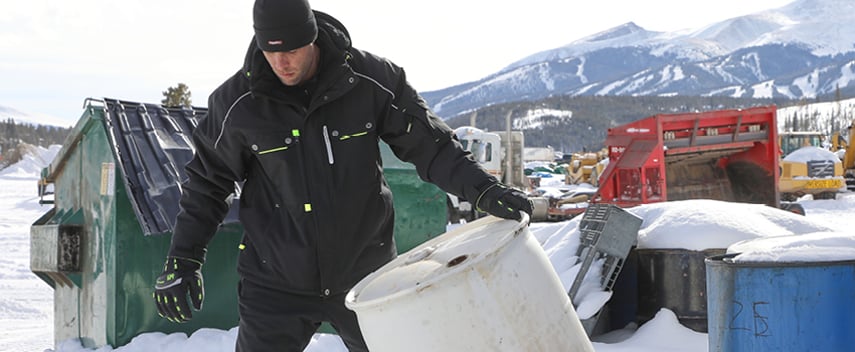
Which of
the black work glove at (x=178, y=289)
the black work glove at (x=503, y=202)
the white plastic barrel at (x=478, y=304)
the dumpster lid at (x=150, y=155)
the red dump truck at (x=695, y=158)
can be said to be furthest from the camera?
the red dump truck at (x=695, y=158)

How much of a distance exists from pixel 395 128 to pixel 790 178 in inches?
731

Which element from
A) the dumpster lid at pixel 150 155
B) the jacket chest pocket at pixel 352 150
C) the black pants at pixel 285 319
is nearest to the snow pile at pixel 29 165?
the dumpster lid at pixel 150 155

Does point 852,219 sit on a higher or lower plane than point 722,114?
lower

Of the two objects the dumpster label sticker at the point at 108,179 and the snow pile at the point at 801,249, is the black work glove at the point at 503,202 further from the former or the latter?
the dumpster label sticker at the point at 108,179

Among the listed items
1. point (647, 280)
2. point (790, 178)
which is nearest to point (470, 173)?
point (647, 280)

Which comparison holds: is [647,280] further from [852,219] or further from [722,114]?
[852,219]

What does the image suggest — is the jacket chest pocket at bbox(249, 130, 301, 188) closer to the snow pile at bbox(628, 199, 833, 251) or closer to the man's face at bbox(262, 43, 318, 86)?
the man's face at bbox(262, 43, 318, 86)

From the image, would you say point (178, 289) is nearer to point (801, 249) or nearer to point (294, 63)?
point (294, 63)

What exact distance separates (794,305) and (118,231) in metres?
3.77

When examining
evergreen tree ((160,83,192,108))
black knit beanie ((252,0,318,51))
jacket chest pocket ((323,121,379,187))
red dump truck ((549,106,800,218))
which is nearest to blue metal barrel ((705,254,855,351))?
jacket chest pocket ((323,121,379,187))

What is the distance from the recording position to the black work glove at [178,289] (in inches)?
120

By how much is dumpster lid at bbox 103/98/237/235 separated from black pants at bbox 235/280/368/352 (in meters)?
2.34

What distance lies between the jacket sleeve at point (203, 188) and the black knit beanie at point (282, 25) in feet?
1.25

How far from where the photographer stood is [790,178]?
1973cm
